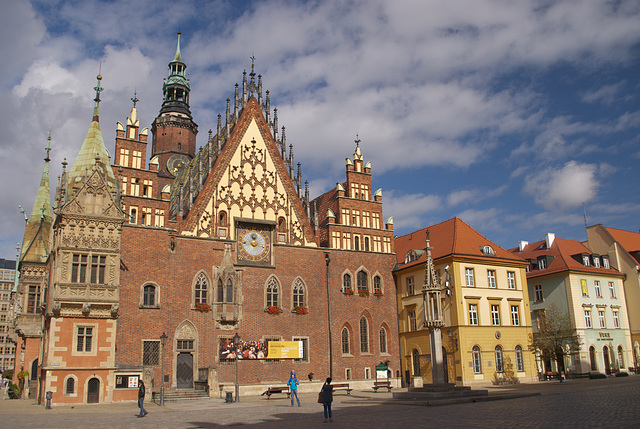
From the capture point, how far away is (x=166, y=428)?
18.4 meters

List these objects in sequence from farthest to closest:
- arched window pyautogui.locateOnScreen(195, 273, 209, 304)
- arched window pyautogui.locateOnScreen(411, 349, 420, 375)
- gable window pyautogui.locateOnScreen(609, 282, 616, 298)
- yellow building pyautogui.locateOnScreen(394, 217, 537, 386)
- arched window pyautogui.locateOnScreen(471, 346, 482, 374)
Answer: gable window pyautogui.locateOnScreen(609, 282, 616, 298) < arched window pyautogui.locateOnScreen(411, 349, 420, 375) < yellow building pyautogui.locateOnScreen(394, 217, 537, 386) < arched window pyautogui.locateOnScreen(471, 346, 482, 374) < arched window pyautogui.locateOnScreen(195, 273, 209, 304)

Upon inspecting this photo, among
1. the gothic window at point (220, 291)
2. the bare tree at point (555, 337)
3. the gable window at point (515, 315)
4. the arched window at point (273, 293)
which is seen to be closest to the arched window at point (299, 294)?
the arched window at point (273, 293)

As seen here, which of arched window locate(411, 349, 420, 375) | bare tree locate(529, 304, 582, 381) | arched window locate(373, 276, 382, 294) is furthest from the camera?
bare tree locate(529, 304, 582, 381)

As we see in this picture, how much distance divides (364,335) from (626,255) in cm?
3007

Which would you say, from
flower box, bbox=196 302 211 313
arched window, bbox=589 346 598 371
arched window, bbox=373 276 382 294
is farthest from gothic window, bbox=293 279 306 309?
arched window, bbox=589 346 598 371

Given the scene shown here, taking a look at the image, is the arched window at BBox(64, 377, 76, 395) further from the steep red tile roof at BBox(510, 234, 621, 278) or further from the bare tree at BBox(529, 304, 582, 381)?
the steep red tile roof at BBox(510, 234, 621, 278)

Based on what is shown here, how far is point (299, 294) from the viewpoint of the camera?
41.2m

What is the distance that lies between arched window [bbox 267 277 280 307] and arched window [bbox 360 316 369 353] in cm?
728

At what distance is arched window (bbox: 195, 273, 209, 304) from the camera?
37.4 meters

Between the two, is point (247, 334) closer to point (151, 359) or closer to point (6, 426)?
point (151, 359)

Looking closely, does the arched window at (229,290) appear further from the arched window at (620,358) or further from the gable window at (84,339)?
the arched window at (620,358)

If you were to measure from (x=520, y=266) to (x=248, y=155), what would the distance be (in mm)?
23935

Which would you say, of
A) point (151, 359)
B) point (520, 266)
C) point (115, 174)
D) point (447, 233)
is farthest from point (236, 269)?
point (520, 266)

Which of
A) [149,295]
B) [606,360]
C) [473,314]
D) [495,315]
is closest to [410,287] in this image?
[473,314]
